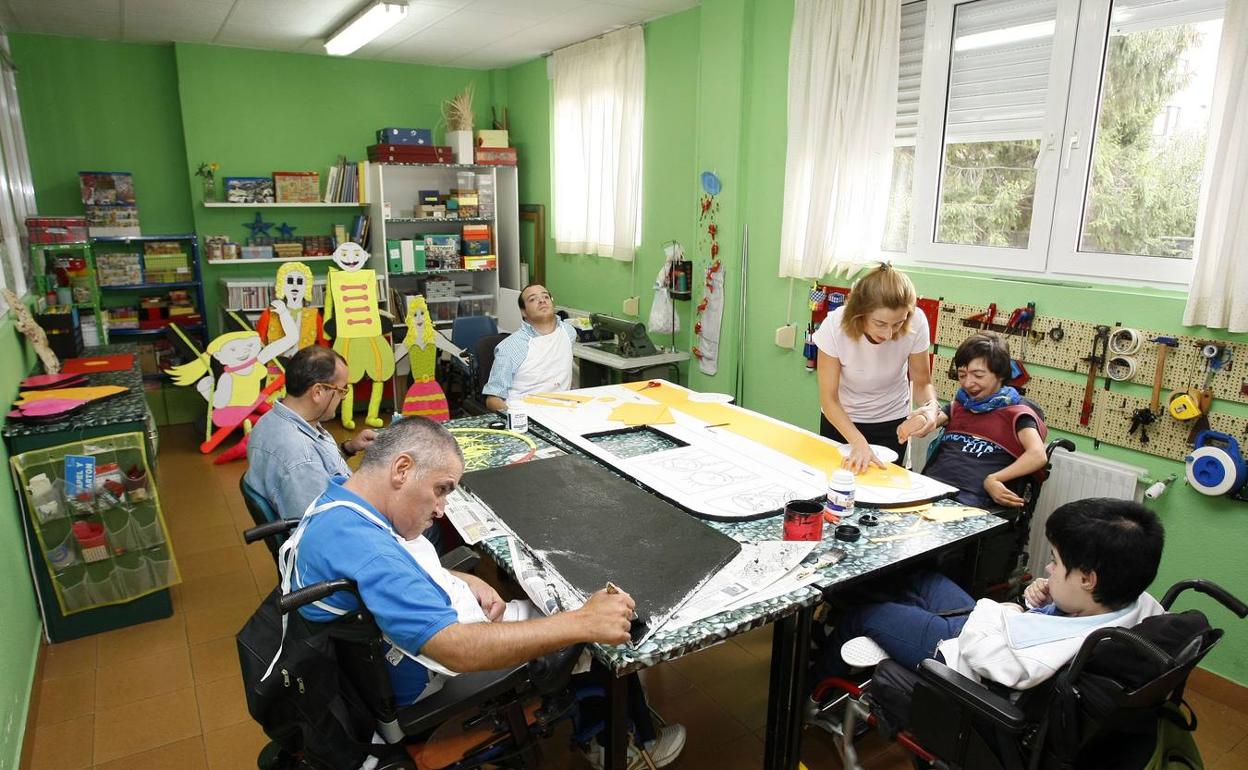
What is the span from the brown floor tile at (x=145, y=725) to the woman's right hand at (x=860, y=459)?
214 cm

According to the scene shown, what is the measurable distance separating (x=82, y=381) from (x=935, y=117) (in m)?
4.10

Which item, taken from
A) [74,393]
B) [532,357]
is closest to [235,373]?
[74,393]

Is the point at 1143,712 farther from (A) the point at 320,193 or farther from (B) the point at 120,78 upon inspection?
(B) the point at 120,78

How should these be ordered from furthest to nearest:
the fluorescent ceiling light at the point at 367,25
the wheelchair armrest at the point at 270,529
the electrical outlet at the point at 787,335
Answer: the fluorescent ceiling light at the point at 367,25 < the electrical outlet at the point at 787,335 < the wheelchair armrest at the point at 270,529

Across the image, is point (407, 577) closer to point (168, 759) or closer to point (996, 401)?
point (168, 759)

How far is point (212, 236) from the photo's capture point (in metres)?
5.93

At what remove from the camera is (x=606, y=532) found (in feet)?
6.48

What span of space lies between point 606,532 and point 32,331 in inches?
123

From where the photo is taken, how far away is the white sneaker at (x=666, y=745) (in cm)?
220

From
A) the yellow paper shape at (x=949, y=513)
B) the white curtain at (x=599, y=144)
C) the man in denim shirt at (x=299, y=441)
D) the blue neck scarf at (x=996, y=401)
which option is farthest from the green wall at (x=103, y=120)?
the yellow paper shape at (x=949, y=513)

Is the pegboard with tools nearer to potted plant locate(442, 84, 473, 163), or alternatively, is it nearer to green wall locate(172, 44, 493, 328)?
potted plant locate(442, 84, 473, 163)

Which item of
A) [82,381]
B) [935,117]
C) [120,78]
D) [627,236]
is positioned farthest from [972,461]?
[120,78]

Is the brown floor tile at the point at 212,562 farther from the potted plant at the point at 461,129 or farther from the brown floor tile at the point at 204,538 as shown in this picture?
the potted plant at the point at 461,129

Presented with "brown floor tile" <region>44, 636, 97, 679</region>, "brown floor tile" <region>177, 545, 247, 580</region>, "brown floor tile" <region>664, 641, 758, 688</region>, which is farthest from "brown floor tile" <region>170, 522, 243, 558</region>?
"brown floor tile" <region>664, 641, 758, 688</region>
